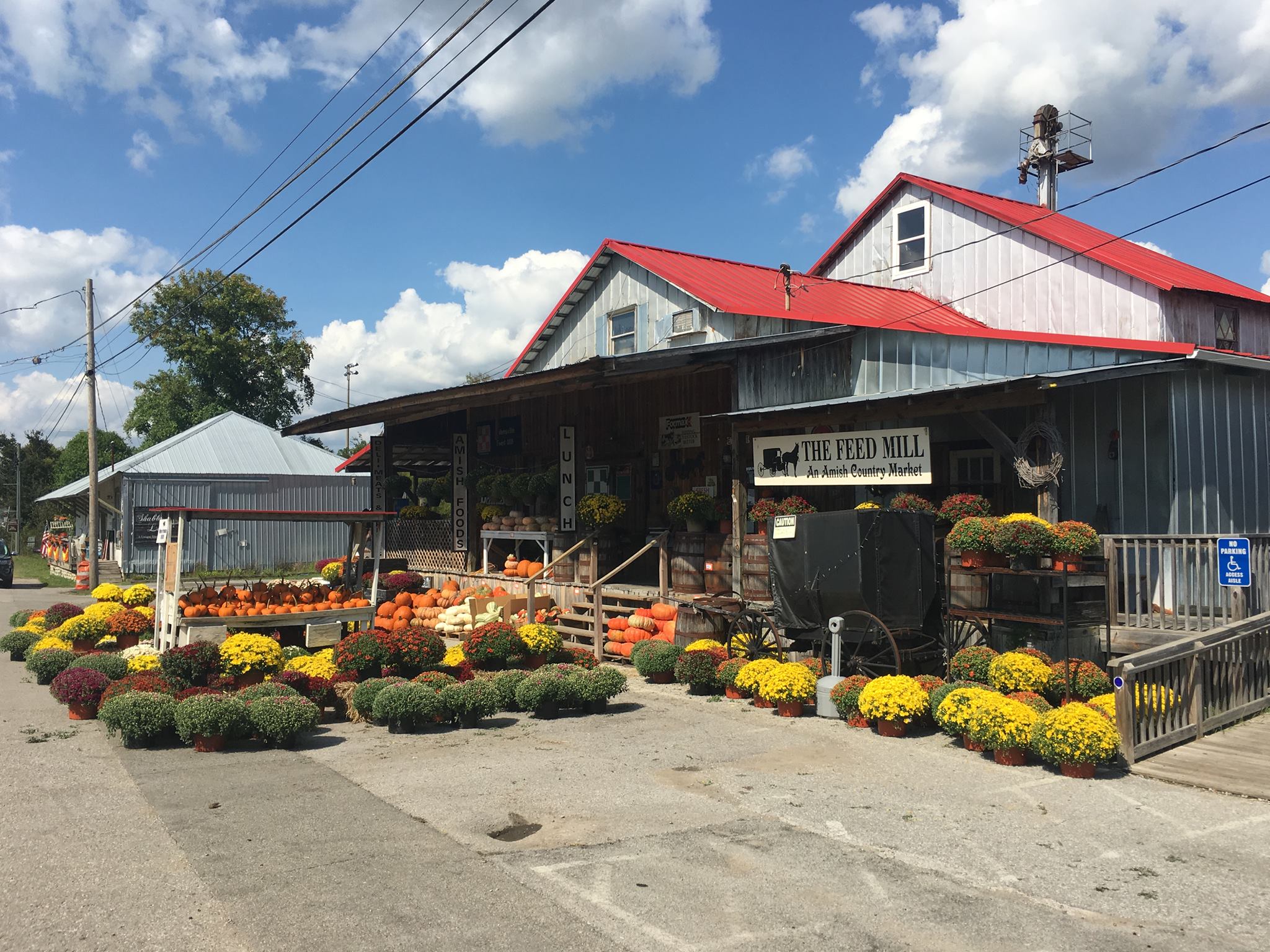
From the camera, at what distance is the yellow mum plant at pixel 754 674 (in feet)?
38.2

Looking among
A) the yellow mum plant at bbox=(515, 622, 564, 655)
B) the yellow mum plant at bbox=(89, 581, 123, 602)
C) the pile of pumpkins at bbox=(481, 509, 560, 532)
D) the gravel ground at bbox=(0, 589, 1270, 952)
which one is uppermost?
the pile of pumpkins at bbox=(481, 509, 560, 532)

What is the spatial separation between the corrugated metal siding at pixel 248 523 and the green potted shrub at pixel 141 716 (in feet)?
93.9

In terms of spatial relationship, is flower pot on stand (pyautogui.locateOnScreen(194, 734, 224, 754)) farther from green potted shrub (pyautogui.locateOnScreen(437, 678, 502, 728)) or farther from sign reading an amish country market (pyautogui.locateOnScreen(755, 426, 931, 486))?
sign reading an amish country market (pyautogui.locateOnScreen(755, 426, 931, 486))

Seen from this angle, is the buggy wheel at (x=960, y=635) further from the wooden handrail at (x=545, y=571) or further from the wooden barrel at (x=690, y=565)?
the wooden handrail at (x=545, y=571)

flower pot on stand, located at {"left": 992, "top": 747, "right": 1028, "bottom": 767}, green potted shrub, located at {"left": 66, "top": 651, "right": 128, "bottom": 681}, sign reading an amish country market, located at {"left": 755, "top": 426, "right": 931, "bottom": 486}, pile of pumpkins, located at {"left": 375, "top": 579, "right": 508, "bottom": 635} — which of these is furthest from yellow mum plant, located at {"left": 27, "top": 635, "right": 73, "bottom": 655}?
flower pot on stand, located at {"left": 992, "top": 747, "right": 1028, "bottom": 767}

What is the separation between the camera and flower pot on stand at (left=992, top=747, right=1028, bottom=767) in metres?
8.83

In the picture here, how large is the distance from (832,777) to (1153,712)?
3060mm

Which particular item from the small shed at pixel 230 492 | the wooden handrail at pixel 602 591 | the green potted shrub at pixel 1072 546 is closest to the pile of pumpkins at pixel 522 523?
the wooden handrail at pixel 602 591

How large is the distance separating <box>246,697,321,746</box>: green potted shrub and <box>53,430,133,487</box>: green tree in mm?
68620

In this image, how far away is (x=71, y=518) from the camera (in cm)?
5941

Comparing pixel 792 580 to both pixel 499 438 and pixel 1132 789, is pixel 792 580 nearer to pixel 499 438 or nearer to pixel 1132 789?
pixel 1132 789

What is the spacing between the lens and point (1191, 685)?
9.48m

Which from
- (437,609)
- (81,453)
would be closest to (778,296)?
(437,609)

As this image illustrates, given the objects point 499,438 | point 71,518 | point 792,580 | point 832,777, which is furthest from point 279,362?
point 832,777
